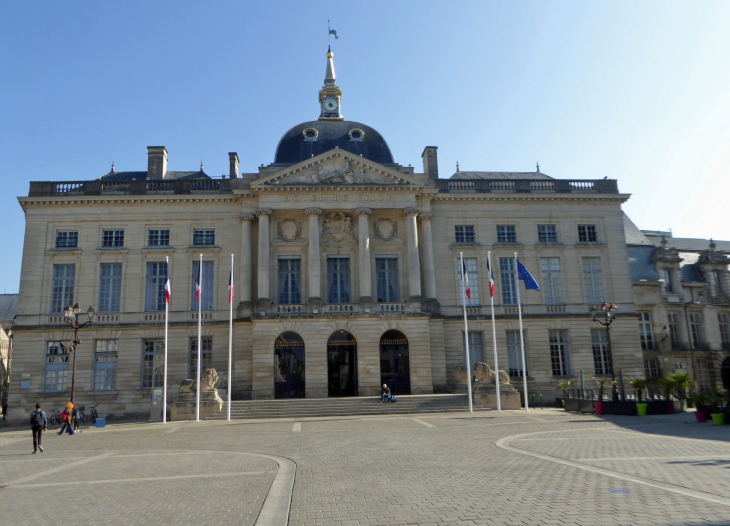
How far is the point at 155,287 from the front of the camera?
3522cm

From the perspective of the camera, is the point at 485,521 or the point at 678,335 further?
the point at 678,335

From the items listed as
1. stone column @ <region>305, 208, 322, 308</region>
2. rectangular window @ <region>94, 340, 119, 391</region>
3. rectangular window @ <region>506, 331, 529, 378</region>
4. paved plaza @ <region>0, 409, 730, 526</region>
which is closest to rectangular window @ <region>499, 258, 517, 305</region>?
rectangular window @ <region>506, 331, 529, 378</region>

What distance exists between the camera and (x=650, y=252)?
42.5 m

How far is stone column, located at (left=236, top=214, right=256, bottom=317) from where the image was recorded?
3416cm

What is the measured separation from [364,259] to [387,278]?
2523 mm

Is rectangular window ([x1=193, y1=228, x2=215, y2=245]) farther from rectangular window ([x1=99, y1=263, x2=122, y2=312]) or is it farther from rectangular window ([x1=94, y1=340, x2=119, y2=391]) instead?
rectangular window ([x1=94, y1=340, x2=119, y2=391])

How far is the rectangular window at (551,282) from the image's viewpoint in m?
37.1

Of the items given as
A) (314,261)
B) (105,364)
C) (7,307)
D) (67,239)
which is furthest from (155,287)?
(7,307)

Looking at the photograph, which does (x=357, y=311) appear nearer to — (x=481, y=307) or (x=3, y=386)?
(x=481, y=307)

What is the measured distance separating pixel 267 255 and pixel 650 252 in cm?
2912

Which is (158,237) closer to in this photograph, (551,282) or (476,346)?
(476,346)

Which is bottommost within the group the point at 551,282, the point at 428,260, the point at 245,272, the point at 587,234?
the point at 551,282

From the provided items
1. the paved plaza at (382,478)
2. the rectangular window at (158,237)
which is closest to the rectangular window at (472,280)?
the paved plaza at (382,478)

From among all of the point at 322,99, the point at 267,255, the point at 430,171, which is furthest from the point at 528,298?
the point at 322,99
